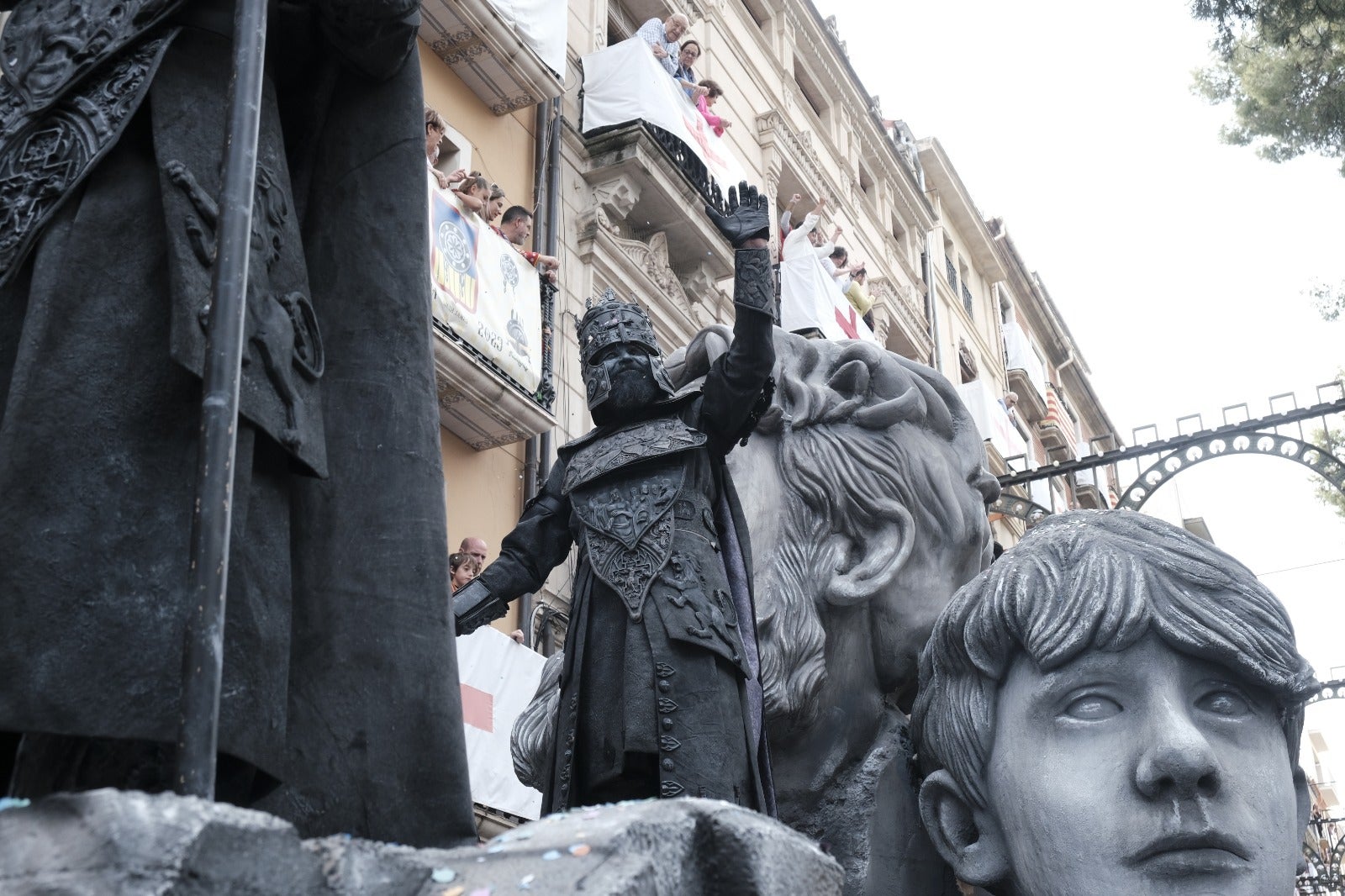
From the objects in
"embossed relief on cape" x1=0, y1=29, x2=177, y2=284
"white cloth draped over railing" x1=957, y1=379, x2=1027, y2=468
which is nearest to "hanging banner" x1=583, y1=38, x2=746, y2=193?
"white cloth draped over railing" x1=957, y1=379, x2=1027, y2=468

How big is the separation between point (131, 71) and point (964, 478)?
8.15 feet

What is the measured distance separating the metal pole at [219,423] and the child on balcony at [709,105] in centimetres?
1864

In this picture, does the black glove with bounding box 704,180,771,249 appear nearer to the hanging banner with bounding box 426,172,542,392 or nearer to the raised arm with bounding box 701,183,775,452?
the raised arm with bounding box 701,183,775,452

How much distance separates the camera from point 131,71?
228cm

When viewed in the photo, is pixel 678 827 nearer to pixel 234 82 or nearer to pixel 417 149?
pixel 234 82

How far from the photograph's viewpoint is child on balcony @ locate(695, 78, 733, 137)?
20688mm

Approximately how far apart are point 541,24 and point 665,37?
2.75 m

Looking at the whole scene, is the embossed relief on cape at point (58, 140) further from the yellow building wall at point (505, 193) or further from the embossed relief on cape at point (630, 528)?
the yellow building wall at point (505, 193)

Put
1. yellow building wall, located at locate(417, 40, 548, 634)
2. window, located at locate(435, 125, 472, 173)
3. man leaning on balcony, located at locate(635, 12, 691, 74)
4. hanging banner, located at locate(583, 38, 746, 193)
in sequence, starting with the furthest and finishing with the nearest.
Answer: man leaning on balcony, located at locate(635, 12, 691, 74) < hanging banner, located at locate(583, 38, 746, 193) < window, located at locate(435, 125, 472, 173) < yellow building wall, located at locate(417, 40, 548, 634)

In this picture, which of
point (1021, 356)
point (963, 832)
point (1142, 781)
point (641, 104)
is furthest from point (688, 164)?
point (1021, 356)

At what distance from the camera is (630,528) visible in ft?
11.9

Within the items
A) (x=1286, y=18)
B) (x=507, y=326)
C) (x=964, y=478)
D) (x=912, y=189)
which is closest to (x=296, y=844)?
(x=964, y=478)

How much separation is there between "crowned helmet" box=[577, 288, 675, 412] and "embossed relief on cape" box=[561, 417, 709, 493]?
0.29 ft

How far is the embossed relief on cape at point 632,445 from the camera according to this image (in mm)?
3697
